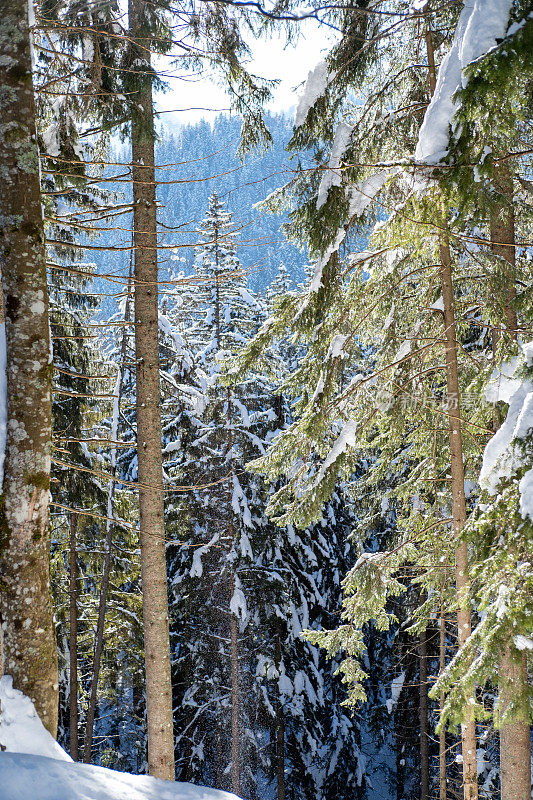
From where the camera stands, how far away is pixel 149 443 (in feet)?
19.1

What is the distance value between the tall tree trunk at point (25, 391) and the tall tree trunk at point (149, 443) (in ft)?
6.98

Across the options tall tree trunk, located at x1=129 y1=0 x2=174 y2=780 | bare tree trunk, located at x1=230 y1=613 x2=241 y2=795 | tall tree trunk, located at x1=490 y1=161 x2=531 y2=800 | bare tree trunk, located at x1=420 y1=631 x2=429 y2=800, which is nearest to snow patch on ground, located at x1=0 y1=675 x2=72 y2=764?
tall tree trunk, located at x1=129 y1=0 x2=174 y2=780

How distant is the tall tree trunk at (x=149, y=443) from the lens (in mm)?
5535

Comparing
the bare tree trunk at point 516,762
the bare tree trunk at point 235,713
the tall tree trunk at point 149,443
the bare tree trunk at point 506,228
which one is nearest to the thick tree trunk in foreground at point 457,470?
the bare tree trunk at point 516,762

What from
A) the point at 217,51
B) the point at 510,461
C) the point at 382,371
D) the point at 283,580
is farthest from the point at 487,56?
the point at 283,580

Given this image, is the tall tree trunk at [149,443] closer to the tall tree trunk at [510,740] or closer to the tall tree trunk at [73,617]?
the tall tree trunk at [510,740]

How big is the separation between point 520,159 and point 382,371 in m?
3.21

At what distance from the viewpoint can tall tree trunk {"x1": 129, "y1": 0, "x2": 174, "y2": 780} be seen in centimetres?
554

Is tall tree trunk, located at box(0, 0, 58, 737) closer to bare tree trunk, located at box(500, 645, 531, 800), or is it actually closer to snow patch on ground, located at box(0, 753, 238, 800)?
snow patch on ground, located at box(0, 753, 238, 800)

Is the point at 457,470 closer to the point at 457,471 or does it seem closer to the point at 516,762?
the point at 457,471

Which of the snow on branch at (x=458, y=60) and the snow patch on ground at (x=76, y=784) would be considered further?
the snow on branch at (x=458, y=60)

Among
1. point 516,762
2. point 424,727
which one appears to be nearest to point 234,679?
point 424,727

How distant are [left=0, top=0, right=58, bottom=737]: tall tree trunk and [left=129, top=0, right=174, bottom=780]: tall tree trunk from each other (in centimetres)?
213

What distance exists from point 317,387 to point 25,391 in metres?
3.45
